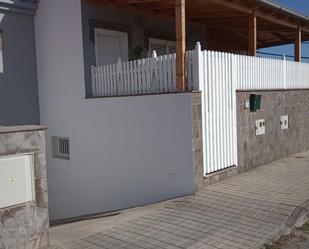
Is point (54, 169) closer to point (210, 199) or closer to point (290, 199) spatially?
point (210, 199)

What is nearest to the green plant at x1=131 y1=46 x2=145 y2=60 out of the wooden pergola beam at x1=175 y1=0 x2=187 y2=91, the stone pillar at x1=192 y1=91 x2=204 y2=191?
the wooden pergola beam at x1=175 y1=0 x2=187 y2=91

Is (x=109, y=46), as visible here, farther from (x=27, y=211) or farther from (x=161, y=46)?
(x=27, y=211)

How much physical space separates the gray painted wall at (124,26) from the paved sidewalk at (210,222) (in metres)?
4.54

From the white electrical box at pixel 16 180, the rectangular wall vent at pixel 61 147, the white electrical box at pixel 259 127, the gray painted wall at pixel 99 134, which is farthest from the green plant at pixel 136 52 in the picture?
the white electrical box at pixel 16 180

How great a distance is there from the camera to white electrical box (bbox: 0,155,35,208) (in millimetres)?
4527

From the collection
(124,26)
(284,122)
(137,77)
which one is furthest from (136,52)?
(284,122)

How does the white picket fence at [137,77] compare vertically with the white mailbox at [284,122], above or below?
above

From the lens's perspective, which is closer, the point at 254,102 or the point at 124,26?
the point at 254,102

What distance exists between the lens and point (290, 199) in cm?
672

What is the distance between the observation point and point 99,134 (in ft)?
31.2

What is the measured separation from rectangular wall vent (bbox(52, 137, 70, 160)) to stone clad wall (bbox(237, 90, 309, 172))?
15.4ft

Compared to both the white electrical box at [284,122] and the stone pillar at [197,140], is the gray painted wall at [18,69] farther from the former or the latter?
the white electrical box at [284,122]

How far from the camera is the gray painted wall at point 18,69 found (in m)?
10.6

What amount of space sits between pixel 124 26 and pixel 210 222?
6.87 meters
